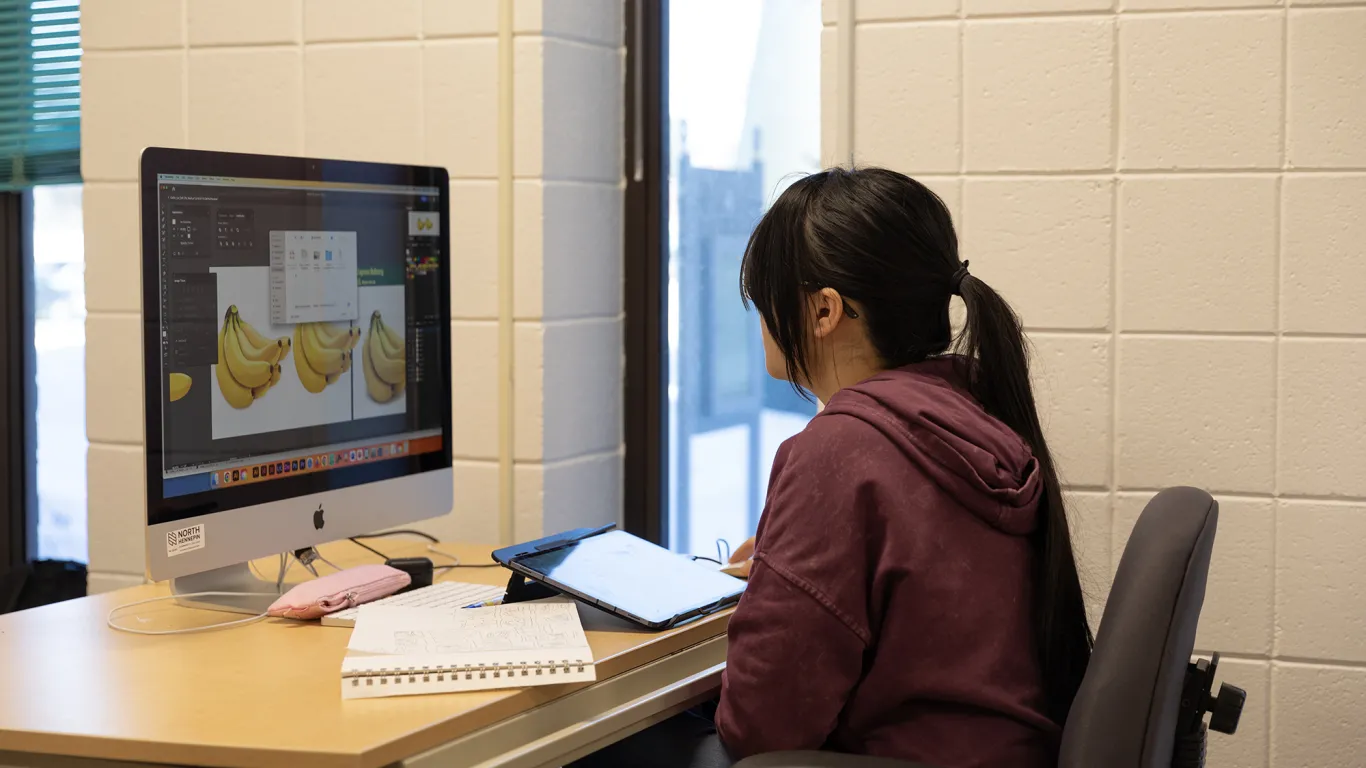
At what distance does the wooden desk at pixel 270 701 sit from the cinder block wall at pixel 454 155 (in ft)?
2.64

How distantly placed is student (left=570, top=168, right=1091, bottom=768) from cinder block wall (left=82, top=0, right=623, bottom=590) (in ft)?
3.35

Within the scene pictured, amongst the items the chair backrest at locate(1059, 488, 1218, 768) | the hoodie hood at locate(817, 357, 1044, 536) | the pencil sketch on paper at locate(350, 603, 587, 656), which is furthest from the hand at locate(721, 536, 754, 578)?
the chair backrest at locate(1059, 488, 1218, 768)

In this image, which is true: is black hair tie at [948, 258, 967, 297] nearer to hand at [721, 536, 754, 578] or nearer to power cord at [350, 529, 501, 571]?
hand at [721, 536, 754, 578]

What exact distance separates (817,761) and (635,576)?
1.69ft

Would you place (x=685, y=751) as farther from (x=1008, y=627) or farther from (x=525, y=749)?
(x=1008, y=627)

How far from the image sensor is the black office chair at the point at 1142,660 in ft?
4.00

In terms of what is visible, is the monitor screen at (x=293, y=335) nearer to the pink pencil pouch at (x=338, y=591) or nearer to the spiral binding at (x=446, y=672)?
the pink pencil pouch at (x=338, y=591)

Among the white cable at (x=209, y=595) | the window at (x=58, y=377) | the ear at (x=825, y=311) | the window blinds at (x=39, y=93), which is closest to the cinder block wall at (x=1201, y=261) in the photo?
the ear at (x=825, y=311)

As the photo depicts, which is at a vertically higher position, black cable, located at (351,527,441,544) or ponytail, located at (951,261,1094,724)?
ponytail, located at (951,261,1094,724)

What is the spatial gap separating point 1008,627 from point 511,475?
1.24 metres

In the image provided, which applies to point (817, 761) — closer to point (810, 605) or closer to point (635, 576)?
point (810, 605)

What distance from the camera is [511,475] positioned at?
94.0 inches

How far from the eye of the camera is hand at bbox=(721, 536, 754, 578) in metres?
1.91

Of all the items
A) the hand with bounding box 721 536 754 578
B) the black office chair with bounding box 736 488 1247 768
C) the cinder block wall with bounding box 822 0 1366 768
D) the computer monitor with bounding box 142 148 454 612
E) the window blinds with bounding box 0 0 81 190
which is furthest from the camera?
the window blinds with bounding box 0 0 81 190
